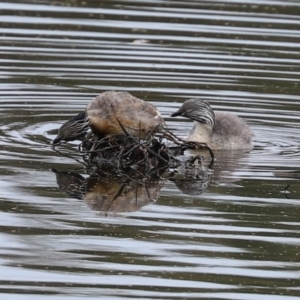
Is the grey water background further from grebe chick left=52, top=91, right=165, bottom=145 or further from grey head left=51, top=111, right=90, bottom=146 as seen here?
grebe chick left=52, top=91, right=165, bottom=145

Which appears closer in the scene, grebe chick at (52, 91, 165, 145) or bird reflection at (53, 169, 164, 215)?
bird reflection at (53, 169, 164, 215)

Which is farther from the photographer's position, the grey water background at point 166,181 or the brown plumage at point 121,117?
the brown plumage at point 121,117

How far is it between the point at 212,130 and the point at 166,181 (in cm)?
238

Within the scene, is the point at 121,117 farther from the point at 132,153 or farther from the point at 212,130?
the point at 212,130

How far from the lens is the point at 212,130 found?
13.6 meters

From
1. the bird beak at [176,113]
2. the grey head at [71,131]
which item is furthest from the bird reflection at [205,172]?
the grey head at [71,131]

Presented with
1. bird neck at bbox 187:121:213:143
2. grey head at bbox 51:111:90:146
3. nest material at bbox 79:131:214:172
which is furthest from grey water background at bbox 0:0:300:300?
bird neck at bbox 187:121:213:143

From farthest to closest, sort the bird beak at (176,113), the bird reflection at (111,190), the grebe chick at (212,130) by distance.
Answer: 1. the bird beak at (176,113)
2. the grebe chick at (212,130)
3. the bird reflection at (111,190)

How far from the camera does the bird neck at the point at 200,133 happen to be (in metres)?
13.3

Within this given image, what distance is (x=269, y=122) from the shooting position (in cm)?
1417

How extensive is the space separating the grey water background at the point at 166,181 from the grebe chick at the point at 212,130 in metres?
0.21

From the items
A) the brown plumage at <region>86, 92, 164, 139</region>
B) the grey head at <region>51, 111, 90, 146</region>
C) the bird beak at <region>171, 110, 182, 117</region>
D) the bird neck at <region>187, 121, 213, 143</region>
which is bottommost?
the bird neck at <region>187, 121, 213, 143</region>

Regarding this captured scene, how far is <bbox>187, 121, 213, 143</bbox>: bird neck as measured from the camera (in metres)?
13.3

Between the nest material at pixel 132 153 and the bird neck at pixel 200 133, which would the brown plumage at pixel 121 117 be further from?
the bird neck at pixel 200 133
